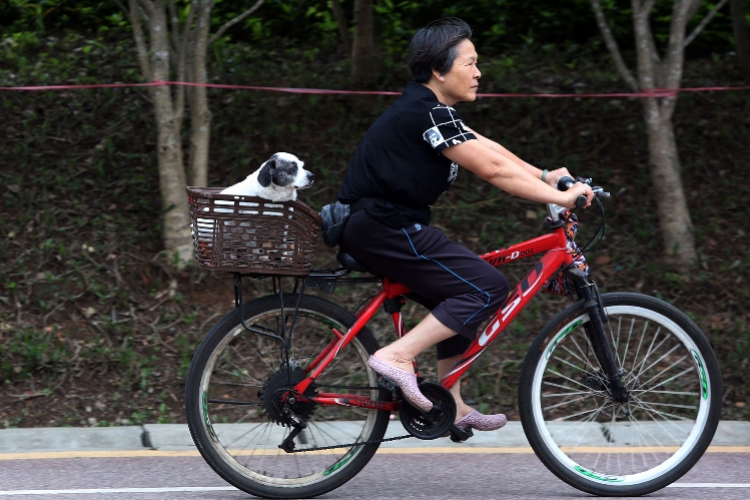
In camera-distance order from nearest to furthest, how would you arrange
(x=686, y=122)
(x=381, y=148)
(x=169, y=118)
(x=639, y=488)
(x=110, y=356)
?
(x=381, y=148) → (x=639, y=488) → (x=110, y=356) → (x=169, y=118) → (x=686, y=122)

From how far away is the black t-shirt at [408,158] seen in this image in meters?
3.85

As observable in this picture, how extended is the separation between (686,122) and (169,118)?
14.8 ft

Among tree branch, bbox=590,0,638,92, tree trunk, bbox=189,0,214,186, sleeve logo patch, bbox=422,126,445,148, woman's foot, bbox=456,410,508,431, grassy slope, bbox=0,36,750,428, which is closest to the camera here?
sleeve logo patch, bbox=422,126,445,148

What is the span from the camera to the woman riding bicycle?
3881 millimetres

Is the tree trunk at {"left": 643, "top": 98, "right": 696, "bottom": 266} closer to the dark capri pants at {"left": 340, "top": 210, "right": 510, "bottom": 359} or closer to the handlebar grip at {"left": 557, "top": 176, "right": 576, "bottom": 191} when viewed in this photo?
the handlebar grip at {"left": 557, "top": 176, "right": 576, "bottom": 191}

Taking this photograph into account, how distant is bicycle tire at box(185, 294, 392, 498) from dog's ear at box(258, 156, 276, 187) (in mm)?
519

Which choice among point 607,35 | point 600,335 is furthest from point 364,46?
point 600,335

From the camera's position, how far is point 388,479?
4566 mm

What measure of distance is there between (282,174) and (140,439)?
2.03 m

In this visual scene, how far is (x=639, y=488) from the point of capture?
13.8 ft

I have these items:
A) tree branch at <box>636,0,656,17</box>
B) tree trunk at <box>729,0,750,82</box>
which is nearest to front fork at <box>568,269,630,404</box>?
tree branch at <box>636,0,656,17</box>

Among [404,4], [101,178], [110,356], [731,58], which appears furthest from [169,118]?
[731,58]

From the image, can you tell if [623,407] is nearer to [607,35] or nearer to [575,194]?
[575,194]

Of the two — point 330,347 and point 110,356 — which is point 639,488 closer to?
point 330,347
